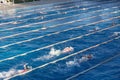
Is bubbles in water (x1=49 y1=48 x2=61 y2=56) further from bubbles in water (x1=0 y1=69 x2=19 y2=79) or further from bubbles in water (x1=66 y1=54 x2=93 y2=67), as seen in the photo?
bubbles in water (x1=0 y1=69 x2=19 y2=79)

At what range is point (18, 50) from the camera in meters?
17.4

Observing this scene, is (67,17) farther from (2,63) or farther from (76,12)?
(2,63)

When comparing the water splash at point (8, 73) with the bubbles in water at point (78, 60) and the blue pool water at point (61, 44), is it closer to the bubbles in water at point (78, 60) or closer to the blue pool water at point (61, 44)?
the blue pool water at point (61, 44)

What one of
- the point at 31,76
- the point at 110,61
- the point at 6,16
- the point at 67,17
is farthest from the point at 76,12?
the point at 31,76

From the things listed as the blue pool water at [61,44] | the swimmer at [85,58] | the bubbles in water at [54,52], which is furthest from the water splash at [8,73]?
the swimmer at [85,58]

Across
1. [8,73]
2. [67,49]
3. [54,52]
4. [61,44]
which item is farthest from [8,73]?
[61,44]

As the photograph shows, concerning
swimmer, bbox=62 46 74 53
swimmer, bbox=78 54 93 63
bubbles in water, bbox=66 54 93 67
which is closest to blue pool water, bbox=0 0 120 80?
bubbles in water, bbox=66 54 93 67

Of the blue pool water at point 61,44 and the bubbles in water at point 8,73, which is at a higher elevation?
the blue pool water at point 61,44

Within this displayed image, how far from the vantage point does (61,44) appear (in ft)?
59.7

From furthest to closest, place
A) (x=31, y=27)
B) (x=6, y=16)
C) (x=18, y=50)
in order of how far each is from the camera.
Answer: (x=6, y=16) → (x=31, y=27) → (x=18, y=50)

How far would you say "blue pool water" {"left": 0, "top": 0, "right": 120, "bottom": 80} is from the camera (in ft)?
44.2

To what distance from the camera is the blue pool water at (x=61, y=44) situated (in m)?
13.5

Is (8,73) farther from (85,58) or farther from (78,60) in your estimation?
(85,58)

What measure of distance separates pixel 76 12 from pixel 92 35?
36.5ft
